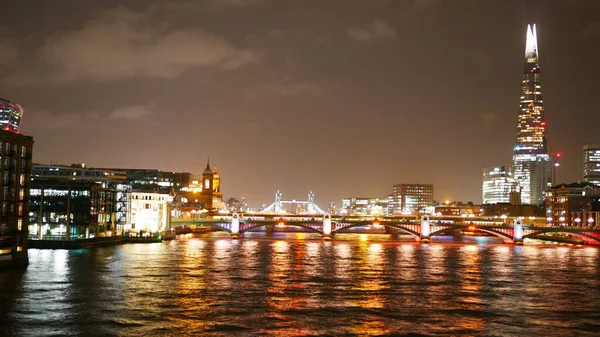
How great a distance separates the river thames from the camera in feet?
123

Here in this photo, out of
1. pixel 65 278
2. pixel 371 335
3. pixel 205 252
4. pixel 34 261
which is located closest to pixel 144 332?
pixel 371 335

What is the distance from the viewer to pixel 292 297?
48.1 m

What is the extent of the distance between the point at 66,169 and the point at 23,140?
74537mm

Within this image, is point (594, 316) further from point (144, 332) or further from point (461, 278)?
point (144, 332)

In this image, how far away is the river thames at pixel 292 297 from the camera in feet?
123

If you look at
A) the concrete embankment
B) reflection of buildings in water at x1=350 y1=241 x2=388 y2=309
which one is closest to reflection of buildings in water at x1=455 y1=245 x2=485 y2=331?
reflection of buildings in water at x1=350 y1=241 x2=388 y2=309

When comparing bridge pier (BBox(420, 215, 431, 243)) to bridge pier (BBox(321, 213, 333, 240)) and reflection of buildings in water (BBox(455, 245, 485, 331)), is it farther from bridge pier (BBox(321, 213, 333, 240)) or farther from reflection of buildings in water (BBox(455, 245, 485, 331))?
reflection of buildings in water (BBox(455, 245, 485, 331))

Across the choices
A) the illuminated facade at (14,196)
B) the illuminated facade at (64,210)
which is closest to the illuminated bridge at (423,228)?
the illuminated facade at (64,210)

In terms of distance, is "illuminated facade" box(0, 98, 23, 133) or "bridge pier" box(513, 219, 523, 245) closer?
"illuminated facade" box(0, 98, 23, 133)

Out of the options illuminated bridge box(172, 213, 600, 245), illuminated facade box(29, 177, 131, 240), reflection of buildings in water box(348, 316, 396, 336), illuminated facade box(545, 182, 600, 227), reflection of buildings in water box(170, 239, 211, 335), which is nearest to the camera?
reflection of buildings in water box(348, 316, 396, 336)

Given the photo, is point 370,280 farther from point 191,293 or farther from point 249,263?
point 249,263

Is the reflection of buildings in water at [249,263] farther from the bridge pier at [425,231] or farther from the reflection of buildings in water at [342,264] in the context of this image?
the bridge pier at [425,231]

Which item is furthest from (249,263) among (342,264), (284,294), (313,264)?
(284,294)

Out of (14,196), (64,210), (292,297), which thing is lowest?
(292,297)
